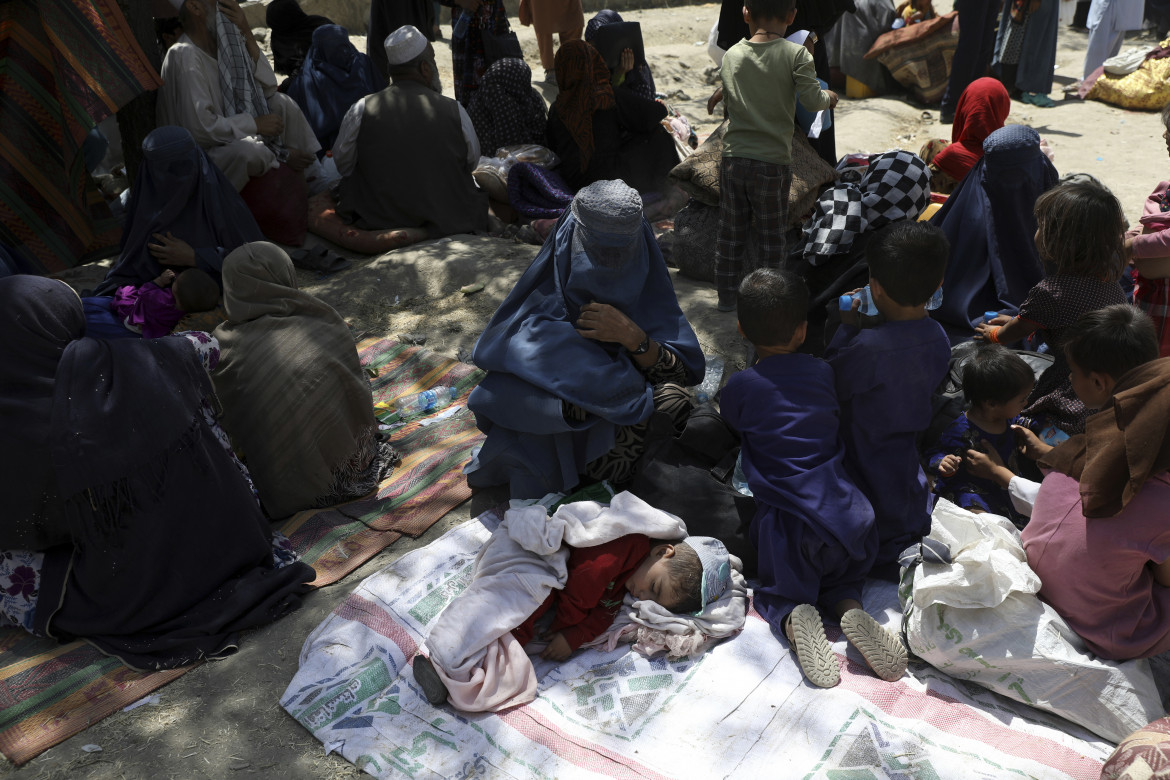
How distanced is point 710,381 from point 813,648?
1813 millimetres

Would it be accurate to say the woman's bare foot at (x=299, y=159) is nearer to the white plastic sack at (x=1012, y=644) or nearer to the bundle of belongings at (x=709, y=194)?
the bundle of belongings at (x=709, y=194)

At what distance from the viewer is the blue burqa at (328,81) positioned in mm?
7473

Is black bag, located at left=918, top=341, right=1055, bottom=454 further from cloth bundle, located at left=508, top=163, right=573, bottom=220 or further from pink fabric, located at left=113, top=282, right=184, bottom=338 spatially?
pink fabric, located at left=113, top=282, right=184, bottom=338

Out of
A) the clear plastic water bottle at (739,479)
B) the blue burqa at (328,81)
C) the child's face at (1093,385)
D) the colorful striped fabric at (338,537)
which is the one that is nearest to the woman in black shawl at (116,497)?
the colorful striped fabric at (338,537)

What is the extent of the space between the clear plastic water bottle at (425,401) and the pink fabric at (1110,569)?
2.82m

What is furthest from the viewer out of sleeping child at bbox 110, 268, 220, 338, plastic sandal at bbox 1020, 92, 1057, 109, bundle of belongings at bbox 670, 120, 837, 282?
plastic sandal at bbox 1020, 92, 1057, 109

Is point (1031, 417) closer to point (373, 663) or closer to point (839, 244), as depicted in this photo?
point (839, 244)

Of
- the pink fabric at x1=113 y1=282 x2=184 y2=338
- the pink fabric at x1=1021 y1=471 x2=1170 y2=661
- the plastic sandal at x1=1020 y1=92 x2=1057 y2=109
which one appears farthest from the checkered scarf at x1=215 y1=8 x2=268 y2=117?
the plastic sandal at x1=1020 y1=92 x2=1057 y2=109

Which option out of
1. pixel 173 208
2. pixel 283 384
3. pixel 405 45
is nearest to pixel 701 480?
pixel 283 384

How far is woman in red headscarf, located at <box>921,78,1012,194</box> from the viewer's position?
4969mm

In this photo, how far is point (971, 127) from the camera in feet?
16.6

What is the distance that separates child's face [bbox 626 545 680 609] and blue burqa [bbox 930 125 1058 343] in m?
2.00

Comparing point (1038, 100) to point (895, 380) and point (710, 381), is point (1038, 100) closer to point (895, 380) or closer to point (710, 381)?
point (710, 381)

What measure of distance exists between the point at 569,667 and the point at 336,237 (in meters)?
4.52
